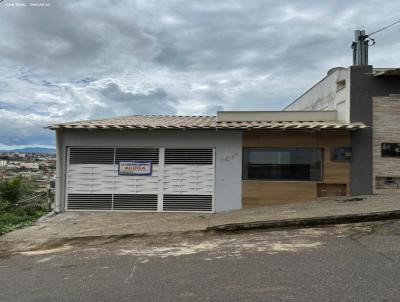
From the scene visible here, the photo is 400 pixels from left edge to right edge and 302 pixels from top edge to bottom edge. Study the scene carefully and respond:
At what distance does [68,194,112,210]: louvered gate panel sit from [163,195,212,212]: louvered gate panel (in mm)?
1938

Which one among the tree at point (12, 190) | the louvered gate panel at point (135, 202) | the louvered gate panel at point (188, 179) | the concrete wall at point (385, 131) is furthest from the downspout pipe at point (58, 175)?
the concrete wall at point (385, 131)

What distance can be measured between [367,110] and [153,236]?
8.04 metres

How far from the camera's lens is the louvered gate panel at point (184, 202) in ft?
42.0

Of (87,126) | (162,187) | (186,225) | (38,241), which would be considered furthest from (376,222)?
(87,126)

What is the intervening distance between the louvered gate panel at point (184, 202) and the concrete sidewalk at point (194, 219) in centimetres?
44

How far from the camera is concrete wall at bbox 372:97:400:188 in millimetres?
12367

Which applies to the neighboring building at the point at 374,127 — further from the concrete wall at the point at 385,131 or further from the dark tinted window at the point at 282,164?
the dark tinted window at the point at 282,164

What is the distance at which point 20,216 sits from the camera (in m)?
12.1

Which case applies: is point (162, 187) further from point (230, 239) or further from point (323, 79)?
point (323, 79)

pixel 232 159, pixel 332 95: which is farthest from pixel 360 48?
pixel 232 159

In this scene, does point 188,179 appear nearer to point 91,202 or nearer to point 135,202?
point 135,202

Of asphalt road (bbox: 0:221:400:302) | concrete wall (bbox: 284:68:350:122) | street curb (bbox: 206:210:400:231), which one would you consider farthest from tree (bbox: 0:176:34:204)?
concrete wall (bbox: 284:68:350:122)

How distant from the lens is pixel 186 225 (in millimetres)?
10219

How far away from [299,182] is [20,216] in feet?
29.0
